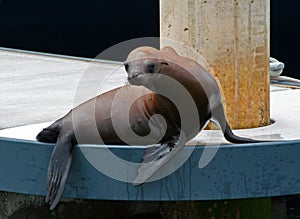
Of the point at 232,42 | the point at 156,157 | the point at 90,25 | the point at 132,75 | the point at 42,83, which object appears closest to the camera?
the point at 132,75

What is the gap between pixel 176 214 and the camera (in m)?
4.62

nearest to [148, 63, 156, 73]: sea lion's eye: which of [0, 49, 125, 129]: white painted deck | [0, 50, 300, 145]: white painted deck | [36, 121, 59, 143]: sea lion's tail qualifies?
[0, 50, 300, 145]: white painted deck

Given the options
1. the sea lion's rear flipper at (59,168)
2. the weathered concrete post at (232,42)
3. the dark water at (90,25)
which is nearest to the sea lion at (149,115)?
the sea lion's rear flipper at (59,168)

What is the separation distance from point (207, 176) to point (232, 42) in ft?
2.66

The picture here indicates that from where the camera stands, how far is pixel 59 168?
13.3 ft

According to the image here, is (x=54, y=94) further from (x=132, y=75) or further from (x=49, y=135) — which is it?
(x=132, y=75)

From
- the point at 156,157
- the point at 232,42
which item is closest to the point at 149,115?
the point at 156,157

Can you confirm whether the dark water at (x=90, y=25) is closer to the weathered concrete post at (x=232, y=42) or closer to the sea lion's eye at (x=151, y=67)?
the weathered concrete post at (x=232, y=42)

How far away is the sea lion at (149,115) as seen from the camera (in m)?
3.83

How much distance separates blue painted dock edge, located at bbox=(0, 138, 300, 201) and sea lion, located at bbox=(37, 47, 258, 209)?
76mm

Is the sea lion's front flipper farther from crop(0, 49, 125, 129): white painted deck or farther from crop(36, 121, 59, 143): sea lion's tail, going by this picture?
crop(0, 49, 125, 129): white painted deck

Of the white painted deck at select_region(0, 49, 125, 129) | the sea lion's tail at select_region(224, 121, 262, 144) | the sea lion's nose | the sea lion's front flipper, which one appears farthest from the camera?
the white painted deck at select_region(0, 49, 125, 129)

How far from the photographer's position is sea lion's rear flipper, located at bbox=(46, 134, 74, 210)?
157 inches

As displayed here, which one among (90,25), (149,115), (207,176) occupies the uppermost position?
(149,115)
